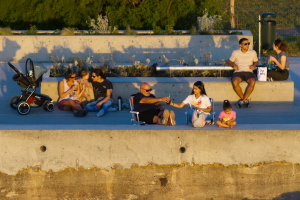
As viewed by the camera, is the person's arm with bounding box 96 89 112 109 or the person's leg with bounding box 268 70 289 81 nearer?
the person's arm with bounding box 96 89 112 109

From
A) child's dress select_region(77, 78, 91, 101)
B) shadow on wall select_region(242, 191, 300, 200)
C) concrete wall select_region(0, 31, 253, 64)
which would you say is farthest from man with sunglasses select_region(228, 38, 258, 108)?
concrete wall select_region(0, 31, 253, 64)

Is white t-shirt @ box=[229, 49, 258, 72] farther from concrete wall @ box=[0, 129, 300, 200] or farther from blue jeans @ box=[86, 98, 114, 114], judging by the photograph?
concrete wall @ box=[0, 129, 300, 200]

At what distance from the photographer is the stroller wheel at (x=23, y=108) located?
26.9ft

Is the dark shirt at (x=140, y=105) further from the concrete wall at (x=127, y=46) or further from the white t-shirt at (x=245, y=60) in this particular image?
the concrete wall at (x=127, y=46)

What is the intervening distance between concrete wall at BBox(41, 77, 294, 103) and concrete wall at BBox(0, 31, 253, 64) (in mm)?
3720

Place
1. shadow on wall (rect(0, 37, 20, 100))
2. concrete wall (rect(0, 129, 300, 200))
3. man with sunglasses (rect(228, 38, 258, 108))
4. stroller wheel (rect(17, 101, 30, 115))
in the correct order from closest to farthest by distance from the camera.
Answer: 1. concrete wall (rect(0, 129, 300, 200))
2. stroller wheel (rect(17, 101, 30, 115))
3. man with sunglasses (rect(228, 38, 258, 108))
4. shadow on wall (rect(0, 37, 20, 100))

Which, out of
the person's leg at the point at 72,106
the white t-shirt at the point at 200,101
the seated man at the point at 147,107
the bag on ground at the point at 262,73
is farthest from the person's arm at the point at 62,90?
the bag on ground at the point at 262,73

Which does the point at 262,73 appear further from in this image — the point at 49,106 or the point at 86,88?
the point at 49,106

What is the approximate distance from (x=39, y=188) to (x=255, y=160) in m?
3.24

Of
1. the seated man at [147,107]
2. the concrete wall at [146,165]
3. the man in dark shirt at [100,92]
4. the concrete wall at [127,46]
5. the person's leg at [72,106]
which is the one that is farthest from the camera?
the concrete wall at [127,46]

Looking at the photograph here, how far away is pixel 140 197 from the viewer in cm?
628

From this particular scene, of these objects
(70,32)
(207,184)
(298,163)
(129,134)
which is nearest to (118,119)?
(129,134)

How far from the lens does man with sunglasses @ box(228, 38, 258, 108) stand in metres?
8.79

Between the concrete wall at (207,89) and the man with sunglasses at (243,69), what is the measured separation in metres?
0.21
